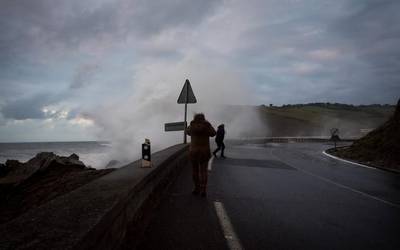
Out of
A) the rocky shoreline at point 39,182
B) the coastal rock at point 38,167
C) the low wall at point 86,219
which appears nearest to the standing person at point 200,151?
the low wall at point 86,219

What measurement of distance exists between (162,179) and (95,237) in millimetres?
4545

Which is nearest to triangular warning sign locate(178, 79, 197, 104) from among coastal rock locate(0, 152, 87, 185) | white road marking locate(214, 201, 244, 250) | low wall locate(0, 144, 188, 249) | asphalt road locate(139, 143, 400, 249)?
asphalt road locate(139, 143, 400, 249)

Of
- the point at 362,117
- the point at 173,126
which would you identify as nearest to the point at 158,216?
the point at 173,126

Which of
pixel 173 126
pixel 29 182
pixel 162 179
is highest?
pixel 173 126

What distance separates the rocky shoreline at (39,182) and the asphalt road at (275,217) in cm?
324

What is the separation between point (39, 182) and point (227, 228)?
9.99 metres

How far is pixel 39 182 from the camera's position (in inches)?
500

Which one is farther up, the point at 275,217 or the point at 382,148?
the point at 382,148

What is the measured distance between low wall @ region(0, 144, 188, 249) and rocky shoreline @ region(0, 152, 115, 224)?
490cm

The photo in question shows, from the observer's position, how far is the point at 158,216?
18.7 feet

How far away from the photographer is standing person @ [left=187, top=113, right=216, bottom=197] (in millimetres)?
7438

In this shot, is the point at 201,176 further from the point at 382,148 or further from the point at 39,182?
the point at 382,148

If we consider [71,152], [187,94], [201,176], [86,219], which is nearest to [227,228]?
[201,176]

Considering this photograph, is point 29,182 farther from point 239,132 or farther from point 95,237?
point 239,132
